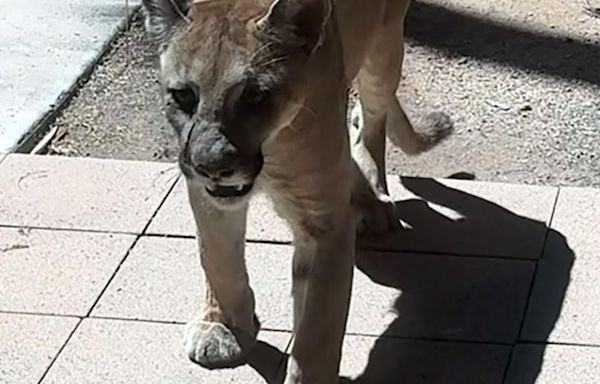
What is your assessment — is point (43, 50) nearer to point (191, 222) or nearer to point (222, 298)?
point (191, 222)

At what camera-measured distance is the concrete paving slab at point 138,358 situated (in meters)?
3.93

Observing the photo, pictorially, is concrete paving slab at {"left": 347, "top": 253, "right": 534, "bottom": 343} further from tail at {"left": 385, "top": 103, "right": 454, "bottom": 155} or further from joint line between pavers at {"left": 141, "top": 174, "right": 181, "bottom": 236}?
joint line between pavers at {"left": 141, "top": 174, "right": 181, "bottom": 236}

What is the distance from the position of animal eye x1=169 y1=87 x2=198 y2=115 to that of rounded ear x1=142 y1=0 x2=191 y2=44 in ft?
0.47

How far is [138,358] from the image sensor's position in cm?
399

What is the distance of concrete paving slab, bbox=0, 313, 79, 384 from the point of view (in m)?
3.95

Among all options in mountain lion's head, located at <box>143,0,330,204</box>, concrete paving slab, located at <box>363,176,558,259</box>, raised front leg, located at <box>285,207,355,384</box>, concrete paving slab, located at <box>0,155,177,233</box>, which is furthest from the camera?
concrete paving slab, located at <box>0,155,177,233</box>

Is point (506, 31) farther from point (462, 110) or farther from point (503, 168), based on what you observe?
point (503, 168)

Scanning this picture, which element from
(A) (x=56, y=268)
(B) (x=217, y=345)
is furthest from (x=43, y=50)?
(B) (x=217, y=345)

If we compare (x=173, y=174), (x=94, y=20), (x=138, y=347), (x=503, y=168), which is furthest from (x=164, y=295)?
(x=94, y=20)

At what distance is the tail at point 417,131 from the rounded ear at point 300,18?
139 centimetres

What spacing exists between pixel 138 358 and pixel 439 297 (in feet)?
2.83

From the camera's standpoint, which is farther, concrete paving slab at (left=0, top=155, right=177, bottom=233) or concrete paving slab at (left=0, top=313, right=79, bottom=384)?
concrete paving slab at (left=0, top=155, right=177, bottom=233)

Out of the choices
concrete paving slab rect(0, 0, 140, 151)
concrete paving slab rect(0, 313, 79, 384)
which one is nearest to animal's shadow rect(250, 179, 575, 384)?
concrete paving slab rect(0, 313, 79, 384)

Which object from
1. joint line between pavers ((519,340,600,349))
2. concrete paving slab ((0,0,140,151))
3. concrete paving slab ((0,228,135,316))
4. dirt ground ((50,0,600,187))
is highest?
joint line between pavers ((519,340,600,349))
